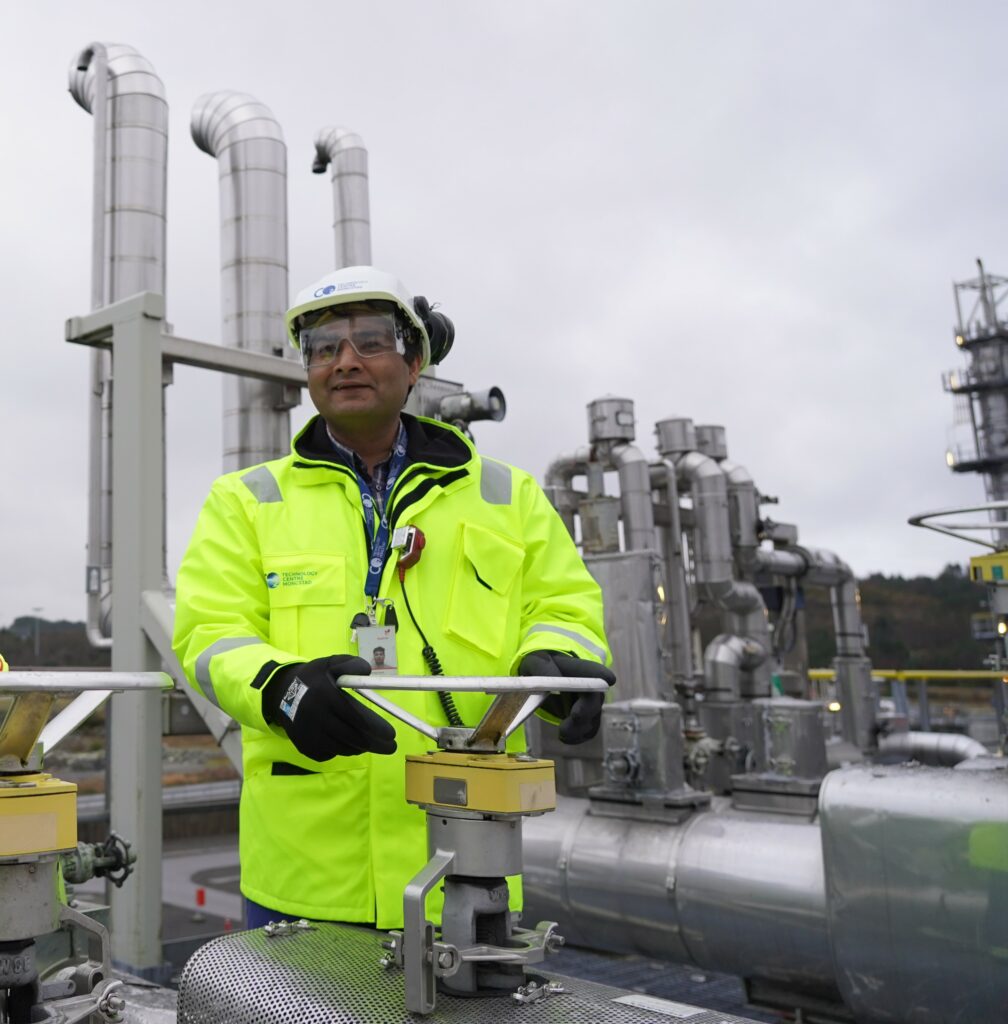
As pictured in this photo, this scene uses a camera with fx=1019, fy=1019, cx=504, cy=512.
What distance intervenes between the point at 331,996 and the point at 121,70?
680 centimetres

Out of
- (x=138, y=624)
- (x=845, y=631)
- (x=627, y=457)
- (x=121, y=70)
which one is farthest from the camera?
(x=845, y=631)

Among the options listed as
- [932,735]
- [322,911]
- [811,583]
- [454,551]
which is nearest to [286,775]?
[322,911]

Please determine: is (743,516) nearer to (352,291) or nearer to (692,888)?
(692,888)

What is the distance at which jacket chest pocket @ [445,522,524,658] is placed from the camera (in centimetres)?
173

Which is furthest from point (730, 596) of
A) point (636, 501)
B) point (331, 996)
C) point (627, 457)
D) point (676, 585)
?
point (331, 996)

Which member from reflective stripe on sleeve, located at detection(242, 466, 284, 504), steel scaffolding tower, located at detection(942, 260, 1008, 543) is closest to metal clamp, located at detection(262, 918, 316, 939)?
reflective stripe on sleeve, located at detection(242, 466, 284, 504)

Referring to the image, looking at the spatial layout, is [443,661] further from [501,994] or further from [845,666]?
[845,666]

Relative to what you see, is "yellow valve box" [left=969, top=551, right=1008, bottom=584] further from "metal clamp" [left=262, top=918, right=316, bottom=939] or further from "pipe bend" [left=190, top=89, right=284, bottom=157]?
"pipe bend" [left=190, top=89, right=284, bottom=157]

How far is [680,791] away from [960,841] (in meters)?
1.69

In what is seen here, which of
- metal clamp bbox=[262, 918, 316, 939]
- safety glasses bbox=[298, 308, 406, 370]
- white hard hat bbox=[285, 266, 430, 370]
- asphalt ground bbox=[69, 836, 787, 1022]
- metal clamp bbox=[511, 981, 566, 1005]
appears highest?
white hard hat bbox=[285, 266, 430, 370]

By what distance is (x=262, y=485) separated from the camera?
71.8 inches

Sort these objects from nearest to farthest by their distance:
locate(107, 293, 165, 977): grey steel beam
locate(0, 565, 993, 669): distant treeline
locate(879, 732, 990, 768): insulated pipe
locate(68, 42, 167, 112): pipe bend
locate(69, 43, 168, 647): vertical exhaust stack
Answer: locate(107, 293, 165, 977): grey steel beam
locate(69, 43, 168, 647): vertical exhaust stack
locate(68, 42, 167, 112): pipe bend
locate(879, 732, 990, 768): insulated pipe
locate(0, 565, 993, 669): distant treeline

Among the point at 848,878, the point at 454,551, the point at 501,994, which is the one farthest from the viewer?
the point at 848,878

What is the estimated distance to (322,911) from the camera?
1.62 m
